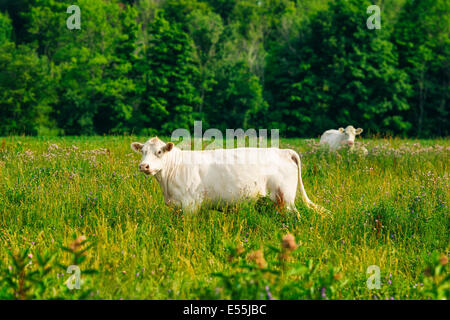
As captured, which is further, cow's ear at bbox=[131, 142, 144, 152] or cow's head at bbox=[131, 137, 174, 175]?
cow's ear at bbox=[131, 142, 144, 152]

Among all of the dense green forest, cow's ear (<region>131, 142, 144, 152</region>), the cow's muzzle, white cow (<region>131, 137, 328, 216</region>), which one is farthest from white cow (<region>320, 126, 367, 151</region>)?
the dense green forest

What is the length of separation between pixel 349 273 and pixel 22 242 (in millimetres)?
3835

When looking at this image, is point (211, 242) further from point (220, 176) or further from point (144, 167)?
point (144, 167)

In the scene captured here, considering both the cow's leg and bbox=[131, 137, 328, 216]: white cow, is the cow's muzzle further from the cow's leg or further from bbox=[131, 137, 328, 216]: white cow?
the cow's leg

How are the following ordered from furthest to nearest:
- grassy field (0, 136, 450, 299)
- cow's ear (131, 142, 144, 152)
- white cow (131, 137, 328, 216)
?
cow's ear (131, 142, 144, 152), white cow (131, 137, 328, 216), grassy field (0, 136, 450, 299)

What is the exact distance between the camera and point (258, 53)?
43031 mm

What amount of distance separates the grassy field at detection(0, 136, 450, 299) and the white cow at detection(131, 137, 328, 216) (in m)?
0.21

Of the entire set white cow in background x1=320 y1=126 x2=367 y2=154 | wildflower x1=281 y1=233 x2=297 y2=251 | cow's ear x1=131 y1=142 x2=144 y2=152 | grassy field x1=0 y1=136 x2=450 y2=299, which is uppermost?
cow's ear x1=131 y1=142 x2=144 y2=152

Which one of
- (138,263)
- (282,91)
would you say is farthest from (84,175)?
(282,91)

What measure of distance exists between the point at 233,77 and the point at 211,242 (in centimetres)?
3373

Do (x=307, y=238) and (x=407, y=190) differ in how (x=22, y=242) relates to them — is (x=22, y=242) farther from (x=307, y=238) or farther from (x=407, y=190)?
(x=407, y=190)

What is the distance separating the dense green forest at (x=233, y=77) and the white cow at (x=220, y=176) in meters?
26.6

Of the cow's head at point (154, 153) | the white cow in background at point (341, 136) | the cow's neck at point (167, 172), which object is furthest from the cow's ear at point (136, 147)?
the white cow in background at point (341, 136)

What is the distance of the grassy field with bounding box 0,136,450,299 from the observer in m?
3.00
